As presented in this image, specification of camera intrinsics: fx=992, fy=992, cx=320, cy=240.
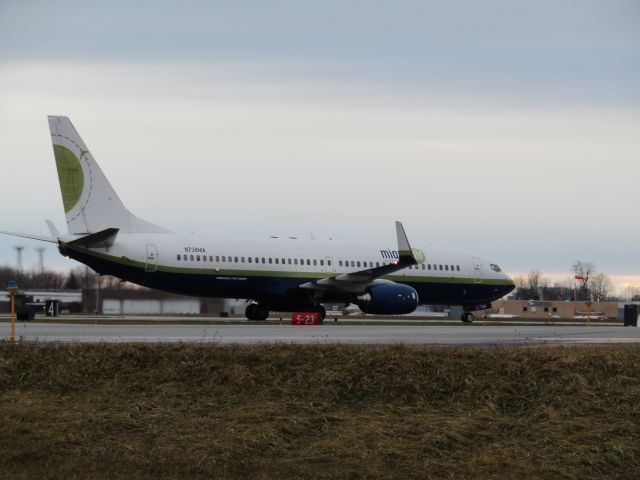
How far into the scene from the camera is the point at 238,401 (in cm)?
1625

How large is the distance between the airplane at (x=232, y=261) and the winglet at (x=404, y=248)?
4cm

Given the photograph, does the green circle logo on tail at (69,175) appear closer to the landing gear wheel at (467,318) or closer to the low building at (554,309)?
the landing gear wheel at (467,318)

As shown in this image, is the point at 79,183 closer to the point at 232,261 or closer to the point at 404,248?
the point at 232,261

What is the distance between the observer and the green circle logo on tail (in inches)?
1668

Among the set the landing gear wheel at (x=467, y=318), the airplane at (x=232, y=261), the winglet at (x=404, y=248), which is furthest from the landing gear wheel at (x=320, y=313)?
the landing gear wheel at (x=467, y=318)

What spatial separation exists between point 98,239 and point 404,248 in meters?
13.5

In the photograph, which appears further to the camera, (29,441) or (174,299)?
(174,299)

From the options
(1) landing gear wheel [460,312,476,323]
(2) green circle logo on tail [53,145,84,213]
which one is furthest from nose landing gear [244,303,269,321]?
(1) landing gear wheel [460,312,476,323]

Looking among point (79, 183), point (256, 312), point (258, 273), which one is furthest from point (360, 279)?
point (79, 183)

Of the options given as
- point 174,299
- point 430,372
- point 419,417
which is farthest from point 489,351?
point 174,299

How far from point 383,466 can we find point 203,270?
101 ft

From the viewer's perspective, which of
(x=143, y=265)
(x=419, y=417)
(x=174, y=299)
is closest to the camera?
(x=419, y=417)

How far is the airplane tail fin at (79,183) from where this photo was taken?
139 feet

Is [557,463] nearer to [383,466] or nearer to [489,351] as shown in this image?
[383,466]
